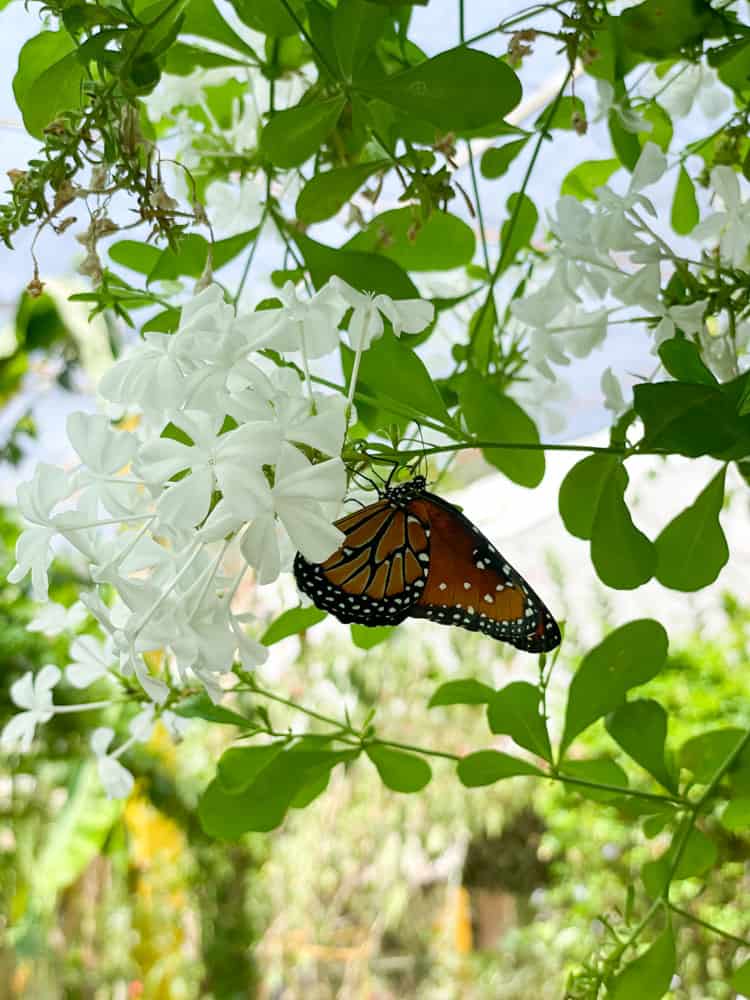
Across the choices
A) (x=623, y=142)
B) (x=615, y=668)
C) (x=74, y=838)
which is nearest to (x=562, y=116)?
(x=623, y=142)

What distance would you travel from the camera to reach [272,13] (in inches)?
13.7

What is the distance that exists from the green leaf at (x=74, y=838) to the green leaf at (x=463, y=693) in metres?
1.93

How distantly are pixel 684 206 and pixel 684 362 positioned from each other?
226 millimetres

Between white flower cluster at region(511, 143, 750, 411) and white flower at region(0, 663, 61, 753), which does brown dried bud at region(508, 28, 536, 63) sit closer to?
white flower cluster at region(511, 143, 750, 411)

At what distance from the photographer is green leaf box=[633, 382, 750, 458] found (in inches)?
10.4

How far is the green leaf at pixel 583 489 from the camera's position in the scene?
367 millimetres

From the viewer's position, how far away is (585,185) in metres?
0.51

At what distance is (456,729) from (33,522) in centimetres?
244

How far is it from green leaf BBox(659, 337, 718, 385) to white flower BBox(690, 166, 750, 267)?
114 millimetres

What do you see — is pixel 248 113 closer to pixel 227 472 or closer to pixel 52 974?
pixel 227 472

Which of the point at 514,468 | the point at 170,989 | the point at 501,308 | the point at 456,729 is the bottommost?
the point at 170,989

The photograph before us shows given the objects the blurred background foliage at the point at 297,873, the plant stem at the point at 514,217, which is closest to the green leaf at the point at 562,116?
the plant stem at the point at 514,217

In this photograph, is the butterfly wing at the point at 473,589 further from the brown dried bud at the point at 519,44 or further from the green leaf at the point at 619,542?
the brown dried bud at the point at 519,44

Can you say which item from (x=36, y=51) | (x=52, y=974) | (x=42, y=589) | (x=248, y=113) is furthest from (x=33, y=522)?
(x=52, y=974)
